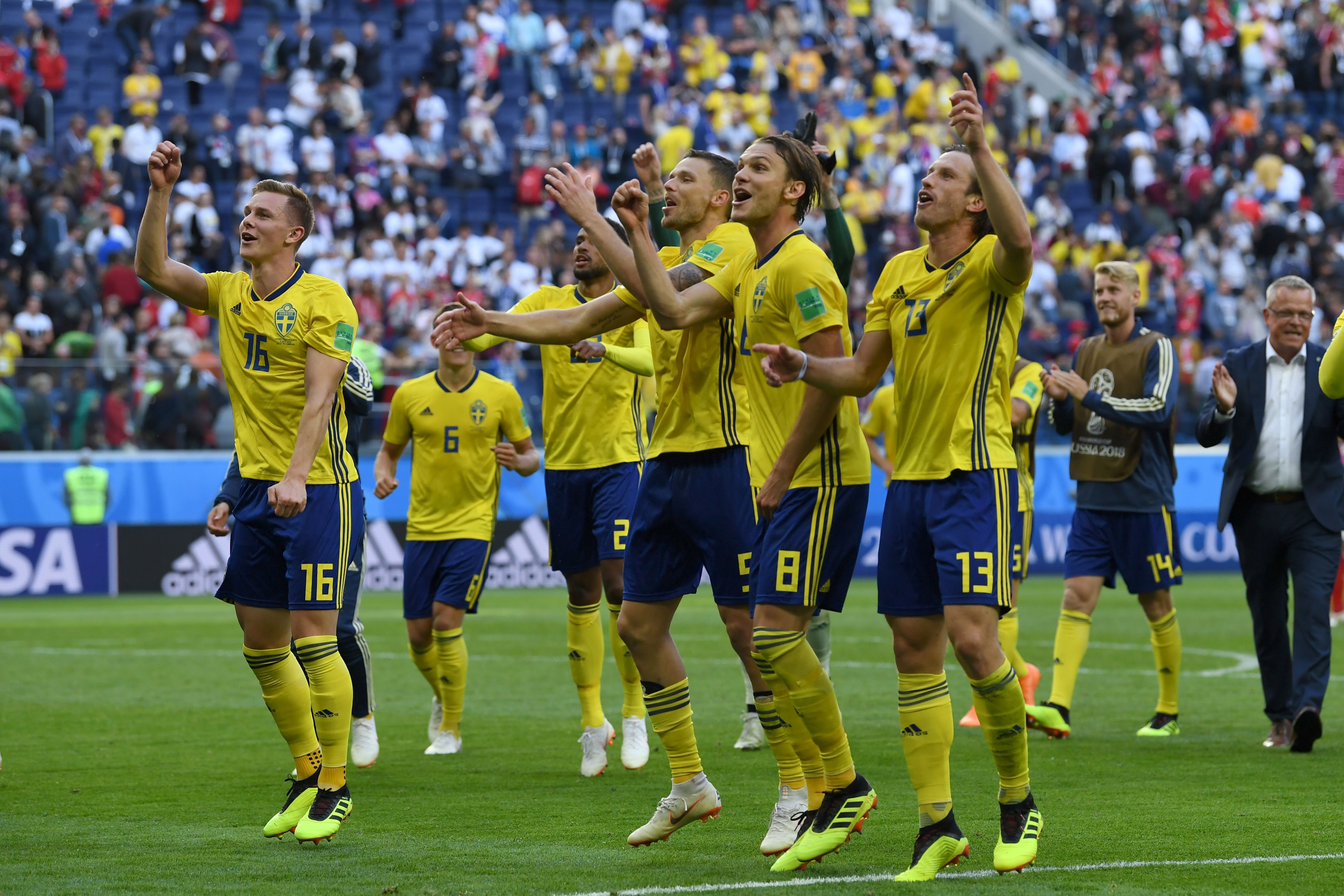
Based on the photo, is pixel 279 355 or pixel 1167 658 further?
pixel 1167 658

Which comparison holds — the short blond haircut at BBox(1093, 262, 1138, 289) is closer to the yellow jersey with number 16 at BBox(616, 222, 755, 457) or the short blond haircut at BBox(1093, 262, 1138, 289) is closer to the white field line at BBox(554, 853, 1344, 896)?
the yellow jersey with number 16 at BBox(616, 222, 755, 457)

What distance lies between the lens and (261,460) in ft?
22.8

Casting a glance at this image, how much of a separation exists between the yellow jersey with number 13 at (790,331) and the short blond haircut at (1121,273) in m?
3.81

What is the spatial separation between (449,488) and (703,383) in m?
3.66

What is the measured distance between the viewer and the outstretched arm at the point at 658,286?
19.6ft

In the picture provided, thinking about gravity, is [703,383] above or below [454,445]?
A: above

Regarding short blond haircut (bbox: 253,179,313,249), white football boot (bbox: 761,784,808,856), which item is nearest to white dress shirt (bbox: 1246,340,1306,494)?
white football boot (bbox: 761,784,808,856)

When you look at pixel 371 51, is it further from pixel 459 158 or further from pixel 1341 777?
pixel 1341 777

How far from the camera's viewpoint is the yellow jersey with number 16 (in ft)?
21.9

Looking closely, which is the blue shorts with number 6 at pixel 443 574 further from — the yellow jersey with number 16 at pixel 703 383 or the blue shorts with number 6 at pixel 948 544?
the blue shorts with number 6 at pixel 948 544

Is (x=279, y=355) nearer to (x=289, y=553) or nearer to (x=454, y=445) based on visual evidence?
(x=289, y=553)

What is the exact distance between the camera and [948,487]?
593 centimetres

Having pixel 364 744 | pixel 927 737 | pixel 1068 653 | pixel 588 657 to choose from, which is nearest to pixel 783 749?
pixel 927 737

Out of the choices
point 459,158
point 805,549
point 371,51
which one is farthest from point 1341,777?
point 371,51
